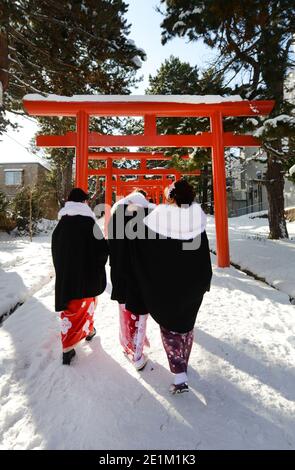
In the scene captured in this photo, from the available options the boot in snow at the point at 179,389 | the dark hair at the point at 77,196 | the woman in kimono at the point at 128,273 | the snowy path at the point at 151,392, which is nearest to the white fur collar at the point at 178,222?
the woman in kimono at the point at 128,273

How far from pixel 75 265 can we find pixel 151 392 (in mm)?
1415

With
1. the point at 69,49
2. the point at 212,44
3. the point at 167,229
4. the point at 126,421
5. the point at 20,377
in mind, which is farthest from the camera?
the point at 212,44

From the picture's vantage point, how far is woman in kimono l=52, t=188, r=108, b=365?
332cm

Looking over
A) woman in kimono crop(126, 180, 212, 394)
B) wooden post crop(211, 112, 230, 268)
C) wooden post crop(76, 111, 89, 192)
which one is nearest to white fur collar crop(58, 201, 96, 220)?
woman in kimono crop(126, 180, 212, 394)

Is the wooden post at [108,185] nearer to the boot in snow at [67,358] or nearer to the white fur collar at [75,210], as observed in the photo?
the white fur collar at [75,210]

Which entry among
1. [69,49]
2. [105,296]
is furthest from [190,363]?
[69,49]

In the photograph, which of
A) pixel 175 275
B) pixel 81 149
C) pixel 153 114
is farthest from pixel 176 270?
pixel 153 114

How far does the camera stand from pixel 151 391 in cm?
280

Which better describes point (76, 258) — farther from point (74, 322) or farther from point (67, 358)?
point (67, 358)

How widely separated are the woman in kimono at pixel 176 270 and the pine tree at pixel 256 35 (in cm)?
452

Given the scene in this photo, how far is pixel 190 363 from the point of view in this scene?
3.32 m

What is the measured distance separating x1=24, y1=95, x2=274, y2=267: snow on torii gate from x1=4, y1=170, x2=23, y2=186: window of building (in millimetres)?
27104
